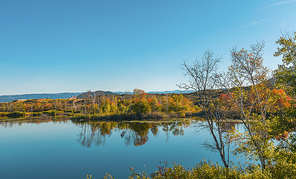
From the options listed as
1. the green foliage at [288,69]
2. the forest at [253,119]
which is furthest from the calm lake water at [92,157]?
the green foliage at [288,69]

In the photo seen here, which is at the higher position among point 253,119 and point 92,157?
point 253,119

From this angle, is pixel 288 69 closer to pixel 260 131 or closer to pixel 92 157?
pixel 260 131

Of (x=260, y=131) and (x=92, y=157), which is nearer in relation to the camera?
(x=260, y=131)

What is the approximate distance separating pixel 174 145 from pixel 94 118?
3332cm

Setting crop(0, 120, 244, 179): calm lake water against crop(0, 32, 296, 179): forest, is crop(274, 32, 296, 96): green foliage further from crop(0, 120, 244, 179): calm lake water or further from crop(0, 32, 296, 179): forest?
crop(0, 120, 244, 179): calm lake water

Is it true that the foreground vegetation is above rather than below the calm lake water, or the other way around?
above

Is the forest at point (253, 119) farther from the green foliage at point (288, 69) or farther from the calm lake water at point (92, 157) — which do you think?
the calm lake water at point (92, 157)

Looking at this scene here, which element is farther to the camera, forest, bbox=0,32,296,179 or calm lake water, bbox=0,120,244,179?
calm lake water, bbox=0,120,244,179

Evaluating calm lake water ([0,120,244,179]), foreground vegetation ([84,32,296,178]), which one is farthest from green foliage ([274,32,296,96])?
calm lake water ([0,120,244,179])

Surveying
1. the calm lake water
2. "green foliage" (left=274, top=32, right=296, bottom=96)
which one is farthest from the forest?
the calm lake water

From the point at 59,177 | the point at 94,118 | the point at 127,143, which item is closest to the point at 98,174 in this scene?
the point at 59,177

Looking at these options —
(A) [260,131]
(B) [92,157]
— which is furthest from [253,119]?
(B) [92,157]

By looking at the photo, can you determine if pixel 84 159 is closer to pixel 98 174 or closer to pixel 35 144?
pixel 98 174

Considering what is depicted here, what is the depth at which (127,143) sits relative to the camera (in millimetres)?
20125
